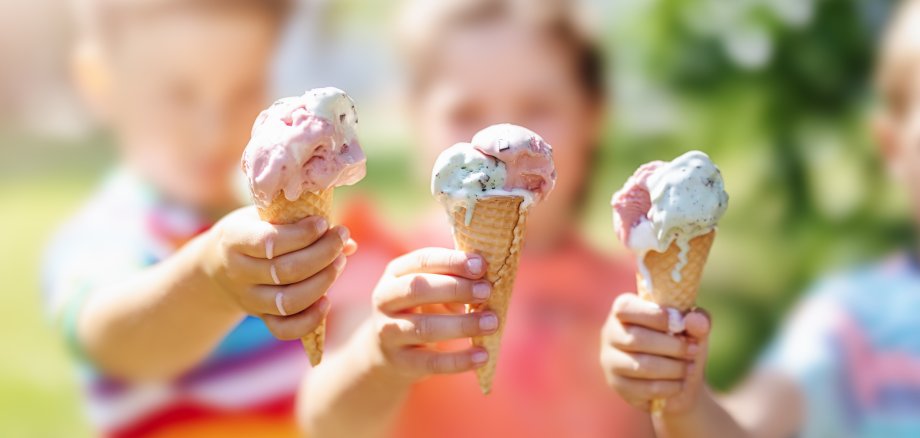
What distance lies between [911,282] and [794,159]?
1.23 feet

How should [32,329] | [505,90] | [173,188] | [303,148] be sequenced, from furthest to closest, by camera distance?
1. [32,329]
2. [173,188]
3. [505,90]
4. [303,148]

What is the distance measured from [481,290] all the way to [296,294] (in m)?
0.17

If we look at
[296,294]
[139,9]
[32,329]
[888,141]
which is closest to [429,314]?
[296,294]

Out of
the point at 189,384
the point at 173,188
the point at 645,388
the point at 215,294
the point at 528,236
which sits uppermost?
the point at 173,188

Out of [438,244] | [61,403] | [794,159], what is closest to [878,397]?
[794,159]

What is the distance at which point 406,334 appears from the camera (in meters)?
0.91

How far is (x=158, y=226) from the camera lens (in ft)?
6.21

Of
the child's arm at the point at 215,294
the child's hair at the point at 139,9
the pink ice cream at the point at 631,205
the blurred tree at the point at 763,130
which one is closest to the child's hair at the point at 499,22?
the blurred tree at the point at 763,130

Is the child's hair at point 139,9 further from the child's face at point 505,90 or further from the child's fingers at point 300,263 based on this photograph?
the child's fingers at point 300,263

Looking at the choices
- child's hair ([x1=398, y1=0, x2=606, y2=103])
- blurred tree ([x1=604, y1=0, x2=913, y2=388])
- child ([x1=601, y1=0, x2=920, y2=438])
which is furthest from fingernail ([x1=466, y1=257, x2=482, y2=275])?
blurred tree ([x1=604, y1=0, x2=913, y2=388])

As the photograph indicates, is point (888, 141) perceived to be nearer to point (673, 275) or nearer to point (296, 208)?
point (673, 275)

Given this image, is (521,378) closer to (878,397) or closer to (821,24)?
(878,397)

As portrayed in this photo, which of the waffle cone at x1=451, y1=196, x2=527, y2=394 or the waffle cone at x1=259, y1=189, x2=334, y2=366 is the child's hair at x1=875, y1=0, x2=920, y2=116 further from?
the waffle cone at x1=259, y1=189, x2=334, y2=366

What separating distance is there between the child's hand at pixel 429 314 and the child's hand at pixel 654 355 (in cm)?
14
